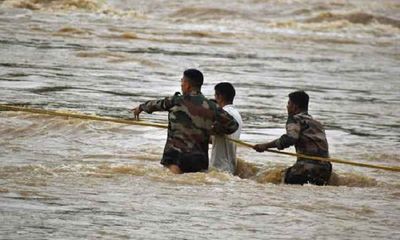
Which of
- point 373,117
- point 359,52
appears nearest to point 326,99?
point 373,117

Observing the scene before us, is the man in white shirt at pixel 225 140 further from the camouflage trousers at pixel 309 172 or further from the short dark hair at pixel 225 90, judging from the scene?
the camouflage trousers at pixel 309 172

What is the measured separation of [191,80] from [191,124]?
0.47 m

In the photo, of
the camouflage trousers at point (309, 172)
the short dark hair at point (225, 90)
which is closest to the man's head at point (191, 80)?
the short dark hair at point (225, 90)

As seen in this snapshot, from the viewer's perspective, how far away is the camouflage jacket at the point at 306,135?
11.8 m

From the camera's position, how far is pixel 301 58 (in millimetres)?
32656

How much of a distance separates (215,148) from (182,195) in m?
1.03

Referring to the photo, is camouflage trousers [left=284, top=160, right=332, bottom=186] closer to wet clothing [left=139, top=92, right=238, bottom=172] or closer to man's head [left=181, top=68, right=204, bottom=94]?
wet clothing [left=139, top=92, right=238, bottom=172]

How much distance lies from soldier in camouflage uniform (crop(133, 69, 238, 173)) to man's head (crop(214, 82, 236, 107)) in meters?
0.19

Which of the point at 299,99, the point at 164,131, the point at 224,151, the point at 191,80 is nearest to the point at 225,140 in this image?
A: the point at 224,151

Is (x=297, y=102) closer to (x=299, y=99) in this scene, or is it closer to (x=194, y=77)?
(x=299, y=99)

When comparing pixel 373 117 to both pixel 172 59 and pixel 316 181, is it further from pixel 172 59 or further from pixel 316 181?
pixel 172 59

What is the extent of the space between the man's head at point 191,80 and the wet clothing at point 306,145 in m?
1.01

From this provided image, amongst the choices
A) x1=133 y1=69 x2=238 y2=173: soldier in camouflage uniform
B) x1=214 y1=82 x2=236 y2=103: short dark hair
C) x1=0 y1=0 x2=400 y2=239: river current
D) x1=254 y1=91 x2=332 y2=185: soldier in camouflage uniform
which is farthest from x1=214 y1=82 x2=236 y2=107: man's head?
x1=0 y1=0 x2=400 y2=239: river current

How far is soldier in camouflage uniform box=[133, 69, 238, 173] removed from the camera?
38.5 feet
